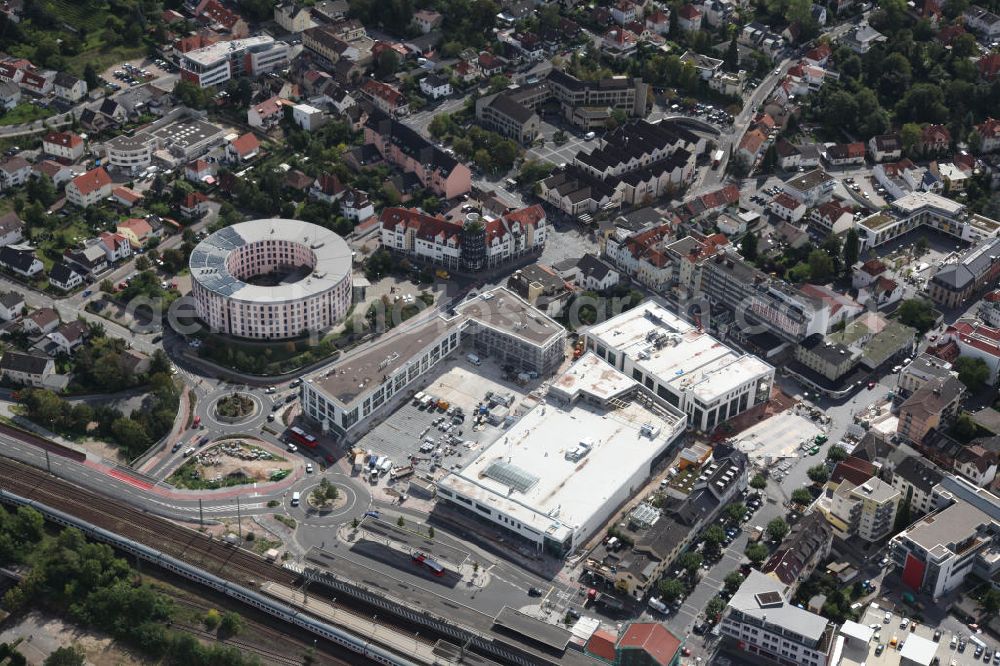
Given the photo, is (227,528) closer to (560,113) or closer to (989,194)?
(560,113)

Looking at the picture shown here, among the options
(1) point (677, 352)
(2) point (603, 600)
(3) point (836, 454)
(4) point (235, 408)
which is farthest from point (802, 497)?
(4) point (235, 408)

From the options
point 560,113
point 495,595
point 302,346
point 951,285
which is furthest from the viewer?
point 560,113

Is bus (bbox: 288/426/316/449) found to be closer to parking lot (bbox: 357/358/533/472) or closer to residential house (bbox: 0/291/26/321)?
parking lot (bbox: 357/358/533/472)

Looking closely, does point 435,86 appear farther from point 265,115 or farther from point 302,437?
point 302,437

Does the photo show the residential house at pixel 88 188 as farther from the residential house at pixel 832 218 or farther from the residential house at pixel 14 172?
the residential house at pixel 832 218

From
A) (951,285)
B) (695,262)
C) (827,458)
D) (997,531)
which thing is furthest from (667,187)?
(997,531)
